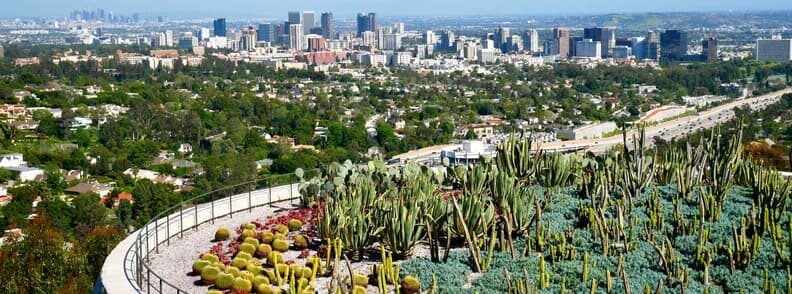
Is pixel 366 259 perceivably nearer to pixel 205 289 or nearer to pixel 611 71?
pixel 205 289

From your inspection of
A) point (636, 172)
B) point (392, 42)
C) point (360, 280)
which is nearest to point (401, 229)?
point (360, 280)

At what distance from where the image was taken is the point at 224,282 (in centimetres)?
731

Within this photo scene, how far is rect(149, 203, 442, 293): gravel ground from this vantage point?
7.50 meters

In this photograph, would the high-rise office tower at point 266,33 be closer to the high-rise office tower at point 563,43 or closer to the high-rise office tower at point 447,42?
the high-rise office tower at point 447,42

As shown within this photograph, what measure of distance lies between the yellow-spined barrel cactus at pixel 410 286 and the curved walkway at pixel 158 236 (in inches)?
65.7

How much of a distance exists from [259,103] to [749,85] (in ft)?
121

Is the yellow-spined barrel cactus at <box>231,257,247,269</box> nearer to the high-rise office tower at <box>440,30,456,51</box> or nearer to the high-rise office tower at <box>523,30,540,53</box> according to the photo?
the high-rise office tower at <box>523,30,540,53</box>

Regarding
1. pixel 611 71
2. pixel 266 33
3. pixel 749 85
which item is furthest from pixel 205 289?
pixel 266 33

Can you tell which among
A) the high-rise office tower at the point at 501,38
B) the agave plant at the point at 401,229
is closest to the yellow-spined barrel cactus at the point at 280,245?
the agave plant at the point at 401,229

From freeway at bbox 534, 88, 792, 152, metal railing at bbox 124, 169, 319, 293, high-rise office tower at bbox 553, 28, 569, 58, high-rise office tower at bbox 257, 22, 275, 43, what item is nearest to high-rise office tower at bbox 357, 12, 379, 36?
high-rise office tower at bbox 257, 22, 275, 43

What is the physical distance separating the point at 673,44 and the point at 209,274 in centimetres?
10343

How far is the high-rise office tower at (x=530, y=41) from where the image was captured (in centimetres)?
12362

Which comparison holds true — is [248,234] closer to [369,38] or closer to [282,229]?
[282,229]

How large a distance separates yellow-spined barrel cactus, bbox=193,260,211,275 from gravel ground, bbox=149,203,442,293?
5 centimetres
